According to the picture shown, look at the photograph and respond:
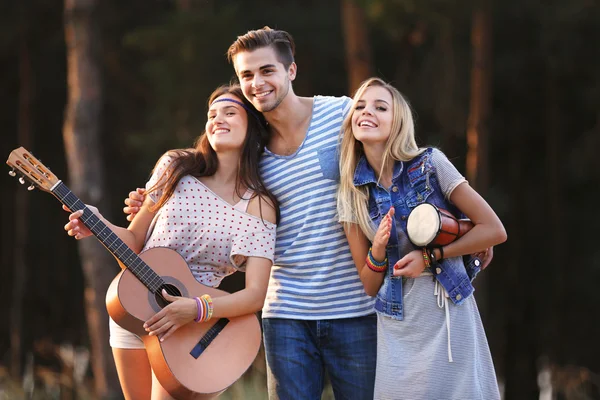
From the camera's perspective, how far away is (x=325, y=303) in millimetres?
3590

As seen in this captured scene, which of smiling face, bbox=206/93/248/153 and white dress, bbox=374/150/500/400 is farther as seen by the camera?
smiling face, bbox=206/93/248/153

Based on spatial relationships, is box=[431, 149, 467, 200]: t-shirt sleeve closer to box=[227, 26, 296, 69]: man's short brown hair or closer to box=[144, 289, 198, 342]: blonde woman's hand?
box=[227, 26, 296, 69]: man's short brown hair

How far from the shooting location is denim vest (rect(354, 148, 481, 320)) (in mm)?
3230

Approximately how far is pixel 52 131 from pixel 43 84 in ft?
3.27

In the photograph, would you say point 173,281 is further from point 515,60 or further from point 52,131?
point 52,131

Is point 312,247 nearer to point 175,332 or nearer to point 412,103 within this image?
point 175,332

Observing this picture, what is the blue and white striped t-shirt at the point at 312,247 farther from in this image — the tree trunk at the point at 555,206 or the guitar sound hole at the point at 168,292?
the tree trunk at the point at 555,206

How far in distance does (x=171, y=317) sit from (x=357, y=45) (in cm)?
641

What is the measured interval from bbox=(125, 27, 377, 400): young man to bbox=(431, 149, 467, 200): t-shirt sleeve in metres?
0.47

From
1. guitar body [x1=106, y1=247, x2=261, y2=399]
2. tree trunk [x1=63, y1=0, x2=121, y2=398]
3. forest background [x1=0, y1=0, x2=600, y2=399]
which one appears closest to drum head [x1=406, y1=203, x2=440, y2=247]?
guitar body [x1=106, y1=247, x2=261, y2=399]

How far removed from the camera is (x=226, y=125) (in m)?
3.71

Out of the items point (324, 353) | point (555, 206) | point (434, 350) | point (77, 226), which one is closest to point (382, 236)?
point (434, 350)

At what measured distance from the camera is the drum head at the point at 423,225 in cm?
313

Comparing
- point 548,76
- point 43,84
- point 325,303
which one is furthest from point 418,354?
point 43,84
